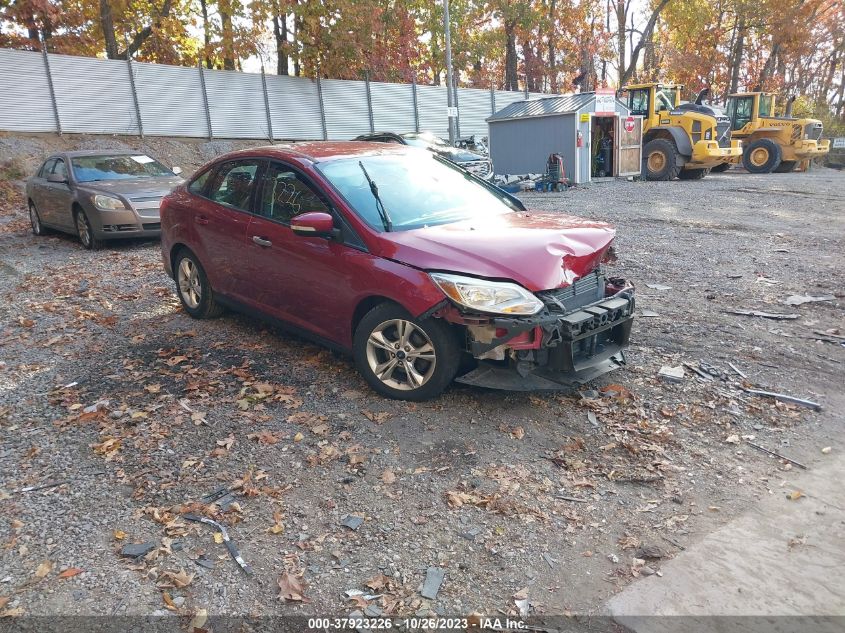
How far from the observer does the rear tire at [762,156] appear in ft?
77.8

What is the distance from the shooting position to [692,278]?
25.8 feet

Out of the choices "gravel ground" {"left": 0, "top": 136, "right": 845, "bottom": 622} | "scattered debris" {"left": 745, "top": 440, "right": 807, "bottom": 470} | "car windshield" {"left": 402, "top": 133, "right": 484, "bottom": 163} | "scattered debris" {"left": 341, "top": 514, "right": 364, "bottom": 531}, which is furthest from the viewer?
"car windshield" {"left": 402, "top": 133, "right": 484, "bottom": 163}

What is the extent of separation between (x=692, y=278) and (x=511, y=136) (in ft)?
53.4

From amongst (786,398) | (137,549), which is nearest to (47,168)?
(137,549)

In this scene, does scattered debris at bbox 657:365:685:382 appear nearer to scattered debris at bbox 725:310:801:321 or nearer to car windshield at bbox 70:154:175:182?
scattered debris at bbox 725:310:801:321

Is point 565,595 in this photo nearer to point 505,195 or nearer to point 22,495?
point 22,495

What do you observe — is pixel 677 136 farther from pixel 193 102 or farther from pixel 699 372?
pixel 699 372

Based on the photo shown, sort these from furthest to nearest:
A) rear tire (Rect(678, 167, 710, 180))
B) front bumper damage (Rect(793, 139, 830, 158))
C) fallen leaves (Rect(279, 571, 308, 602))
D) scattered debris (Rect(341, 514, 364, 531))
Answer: front bumper damage (Rect(793, 139, 830, 158)) < rear tire (Rect(678, 167, 710, 180)) < scattered debris (Rect(341, 514, 364, 531)) < fallen leaves (Rect(279, 571, 308, 602))

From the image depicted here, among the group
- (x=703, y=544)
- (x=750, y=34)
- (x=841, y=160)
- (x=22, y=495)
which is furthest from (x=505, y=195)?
(x=750, y=34)

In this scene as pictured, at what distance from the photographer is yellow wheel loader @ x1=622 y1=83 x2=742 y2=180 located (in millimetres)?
20953

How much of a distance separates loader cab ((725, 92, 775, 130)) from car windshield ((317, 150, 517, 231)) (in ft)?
75.4

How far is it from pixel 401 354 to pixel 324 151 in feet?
6.81

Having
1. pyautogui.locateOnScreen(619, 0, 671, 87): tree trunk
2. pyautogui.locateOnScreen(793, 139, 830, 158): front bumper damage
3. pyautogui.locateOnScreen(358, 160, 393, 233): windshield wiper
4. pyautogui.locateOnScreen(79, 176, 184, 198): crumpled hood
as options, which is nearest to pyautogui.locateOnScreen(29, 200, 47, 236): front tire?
pyautogui.locateOnScreen(79, 176, 184, 198): crumpled hood

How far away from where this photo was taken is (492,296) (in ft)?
13.3
